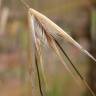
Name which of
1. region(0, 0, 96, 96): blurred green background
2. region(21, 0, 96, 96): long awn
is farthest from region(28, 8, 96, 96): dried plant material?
region(0, 0, 96, 96): blurred green background

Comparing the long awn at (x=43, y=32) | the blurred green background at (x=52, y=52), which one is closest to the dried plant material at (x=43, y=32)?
the long awn at (x=43, y=32)

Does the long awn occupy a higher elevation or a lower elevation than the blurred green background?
lower

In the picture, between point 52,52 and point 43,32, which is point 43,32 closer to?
point 43,32

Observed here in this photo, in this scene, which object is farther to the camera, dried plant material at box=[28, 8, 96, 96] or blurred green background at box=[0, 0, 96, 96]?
blurred green background at box=[0, 0, 96, 96]

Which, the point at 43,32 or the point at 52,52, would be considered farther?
the point at 52,52

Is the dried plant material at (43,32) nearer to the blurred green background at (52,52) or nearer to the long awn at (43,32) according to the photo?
the long awn at (43,32)

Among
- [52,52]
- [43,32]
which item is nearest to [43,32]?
[43,32]

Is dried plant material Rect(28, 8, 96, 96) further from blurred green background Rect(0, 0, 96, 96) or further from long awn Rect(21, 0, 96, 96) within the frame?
blurred green background Rect(0, 0, 96, 96)

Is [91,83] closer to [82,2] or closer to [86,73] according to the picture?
[86,73]
